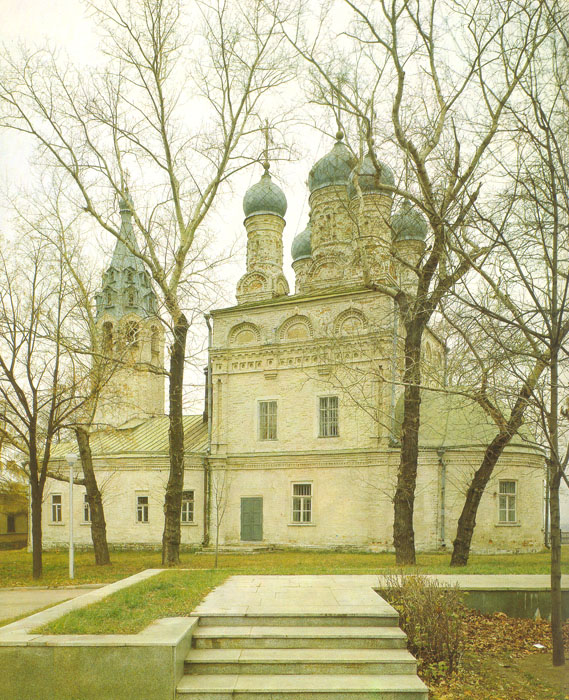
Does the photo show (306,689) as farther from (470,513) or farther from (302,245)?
(302,245)

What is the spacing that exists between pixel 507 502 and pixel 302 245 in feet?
59.6

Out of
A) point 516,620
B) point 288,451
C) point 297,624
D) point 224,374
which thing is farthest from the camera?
point 224,374

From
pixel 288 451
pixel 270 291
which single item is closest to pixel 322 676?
pixel 288 451

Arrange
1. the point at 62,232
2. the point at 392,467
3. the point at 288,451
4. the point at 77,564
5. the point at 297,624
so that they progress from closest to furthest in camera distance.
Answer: the point at 297,624 → the point at 62,232 → the point at 77,564 → the point at 392,467 → the point at 288,451

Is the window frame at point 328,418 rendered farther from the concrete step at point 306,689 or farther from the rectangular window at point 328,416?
the concrete step at point 306,689

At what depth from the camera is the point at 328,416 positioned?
894 inches

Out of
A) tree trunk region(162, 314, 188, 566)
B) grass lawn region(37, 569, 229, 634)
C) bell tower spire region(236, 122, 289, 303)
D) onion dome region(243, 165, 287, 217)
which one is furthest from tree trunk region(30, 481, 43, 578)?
onion dome region(243, 165, 287, 217)

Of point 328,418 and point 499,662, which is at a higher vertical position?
point 328,418

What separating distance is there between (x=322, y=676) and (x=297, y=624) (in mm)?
924

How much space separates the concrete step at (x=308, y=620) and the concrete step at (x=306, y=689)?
0.99 m

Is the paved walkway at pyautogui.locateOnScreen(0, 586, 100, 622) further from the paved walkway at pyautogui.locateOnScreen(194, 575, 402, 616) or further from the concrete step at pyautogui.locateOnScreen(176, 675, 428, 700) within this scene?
the concrete step at pyautogui.locateOnScreen(176, 675, 428, 700)

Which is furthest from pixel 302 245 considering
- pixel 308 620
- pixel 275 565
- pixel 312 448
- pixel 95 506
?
pixel 308 620

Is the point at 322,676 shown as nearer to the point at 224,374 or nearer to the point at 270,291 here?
the point at 224,374

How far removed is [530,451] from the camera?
21.8 meters
